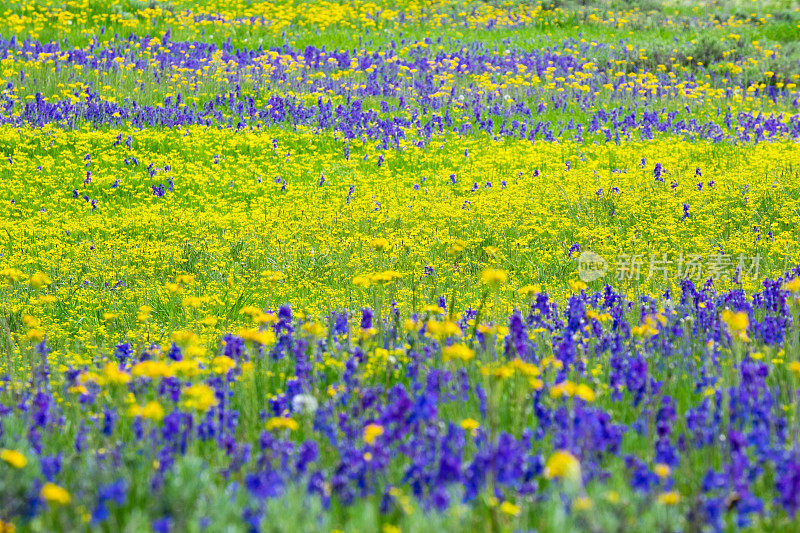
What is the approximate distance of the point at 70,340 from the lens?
15.5ft

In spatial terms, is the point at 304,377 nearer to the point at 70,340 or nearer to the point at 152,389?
Answer: the point at 152,389

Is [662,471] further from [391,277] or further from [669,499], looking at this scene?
[391,277]

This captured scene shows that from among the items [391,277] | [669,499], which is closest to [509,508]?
[669,499]

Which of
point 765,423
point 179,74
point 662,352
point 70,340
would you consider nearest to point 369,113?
point 179,74

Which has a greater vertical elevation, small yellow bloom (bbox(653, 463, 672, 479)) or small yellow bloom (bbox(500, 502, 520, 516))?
Result: small yellow bloom (bbox(653, 463, 672, 479))

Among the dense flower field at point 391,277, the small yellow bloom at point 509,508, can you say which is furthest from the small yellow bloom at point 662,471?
the small yellow bloom at point 509,508

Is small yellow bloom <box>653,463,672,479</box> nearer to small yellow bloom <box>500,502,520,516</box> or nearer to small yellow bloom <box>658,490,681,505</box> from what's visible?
small yellow bloom <box>658,490,681,505</box>

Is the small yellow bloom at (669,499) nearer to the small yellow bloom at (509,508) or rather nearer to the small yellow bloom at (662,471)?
the small yellow bloom at (662,471)

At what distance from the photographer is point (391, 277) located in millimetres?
4047

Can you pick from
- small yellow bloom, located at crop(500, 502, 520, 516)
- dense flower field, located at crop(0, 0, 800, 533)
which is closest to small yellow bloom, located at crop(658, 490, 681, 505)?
dense flower field, located at crop(0, 0, 800, 533)

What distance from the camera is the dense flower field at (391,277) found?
6.99ft

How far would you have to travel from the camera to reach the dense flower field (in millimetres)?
2131

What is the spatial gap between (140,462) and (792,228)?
18.8 ft

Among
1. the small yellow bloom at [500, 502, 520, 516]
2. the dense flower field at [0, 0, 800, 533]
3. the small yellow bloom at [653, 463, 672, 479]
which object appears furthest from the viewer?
the dense flower field at [0, 0, 800, 533]
